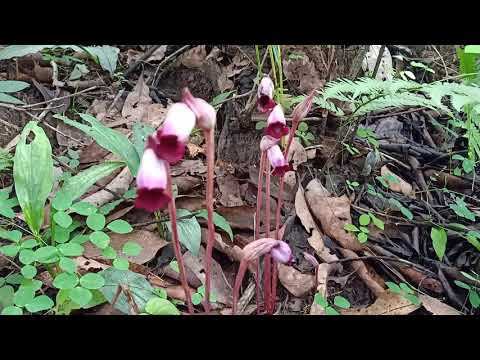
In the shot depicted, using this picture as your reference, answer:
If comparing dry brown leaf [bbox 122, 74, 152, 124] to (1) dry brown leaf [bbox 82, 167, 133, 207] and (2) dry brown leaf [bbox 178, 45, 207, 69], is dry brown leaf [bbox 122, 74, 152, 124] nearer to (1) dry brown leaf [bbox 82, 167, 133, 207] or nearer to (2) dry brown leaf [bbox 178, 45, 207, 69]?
(2) dry brown leaf [bbox 178, 45, 207, 69]

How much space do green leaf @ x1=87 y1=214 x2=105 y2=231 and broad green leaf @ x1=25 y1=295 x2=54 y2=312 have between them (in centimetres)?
22

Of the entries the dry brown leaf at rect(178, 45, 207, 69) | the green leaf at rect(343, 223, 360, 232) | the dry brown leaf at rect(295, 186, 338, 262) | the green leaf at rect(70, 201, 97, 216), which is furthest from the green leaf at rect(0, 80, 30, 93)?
the green leaf at rect(343, 223, 360, 232)

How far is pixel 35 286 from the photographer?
3.90 feet

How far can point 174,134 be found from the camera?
868 mm

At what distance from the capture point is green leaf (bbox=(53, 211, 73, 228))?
125cm

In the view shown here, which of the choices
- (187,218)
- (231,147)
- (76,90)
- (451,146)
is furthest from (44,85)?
(451,146)

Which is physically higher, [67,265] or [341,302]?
[67,265]

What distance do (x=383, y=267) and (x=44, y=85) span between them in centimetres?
168

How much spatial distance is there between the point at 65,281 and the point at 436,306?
1.01 m

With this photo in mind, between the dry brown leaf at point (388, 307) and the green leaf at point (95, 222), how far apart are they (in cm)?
71

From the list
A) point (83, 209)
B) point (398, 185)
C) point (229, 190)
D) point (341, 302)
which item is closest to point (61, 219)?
point (83, 209)

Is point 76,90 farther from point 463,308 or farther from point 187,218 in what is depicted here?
point 463,308

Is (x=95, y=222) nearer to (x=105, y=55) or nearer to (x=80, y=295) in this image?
(x=80, y=295)
